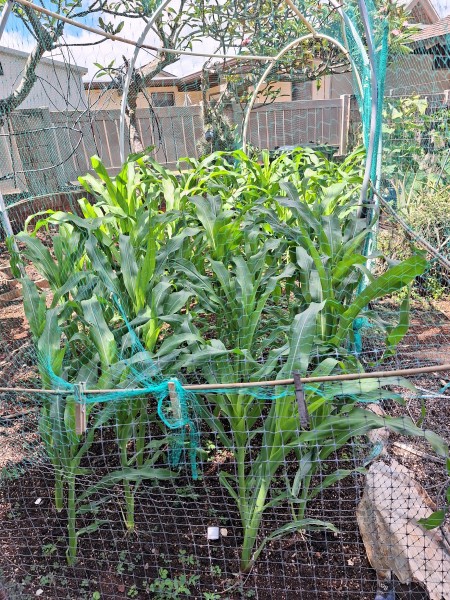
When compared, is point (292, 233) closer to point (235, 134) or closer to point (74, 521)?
point (74, 521)

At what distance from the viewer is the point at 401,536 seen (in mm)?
1256

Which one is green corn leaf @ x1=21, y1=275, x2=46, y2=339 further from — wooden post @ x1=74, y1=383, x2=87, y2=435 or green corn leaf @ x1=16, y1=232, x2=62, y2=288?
wooden post @ x1=74, y1=383, x2=87, y2=435

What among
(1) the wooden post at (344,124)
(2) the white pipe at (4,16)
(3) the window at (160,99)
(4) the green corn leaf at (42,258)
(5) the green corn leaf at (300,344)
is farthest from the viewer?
(1) the wooden post at (344,124)

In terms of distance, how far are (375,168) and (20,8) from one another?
2.72 meters

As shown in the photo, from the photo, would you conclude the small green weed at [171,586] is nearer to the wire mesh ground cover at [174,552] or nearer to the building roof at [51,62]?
the wire mesh ground cover at [174,552]

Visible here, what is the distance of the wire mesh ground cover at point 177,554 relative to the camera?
125cm

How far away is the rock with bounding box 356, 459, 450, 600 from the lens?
121 cm

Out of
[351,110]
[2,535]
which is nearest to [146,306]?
[2,535]

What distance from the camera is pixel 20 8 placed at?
3.23 m

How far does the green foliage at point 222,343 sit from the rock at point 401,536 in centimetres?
15

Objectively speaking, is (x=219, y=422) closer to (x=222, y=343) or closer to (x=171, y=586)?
(x=222, y=343)

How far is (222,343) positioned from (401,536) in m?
0.72

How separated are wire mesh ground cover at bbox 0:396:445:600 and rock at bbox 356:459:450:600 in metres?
0.05

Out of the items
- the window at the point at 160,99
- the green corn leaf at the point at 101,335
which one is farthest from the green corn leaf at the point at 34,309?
the window at the point at 160,99
